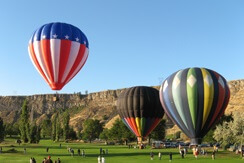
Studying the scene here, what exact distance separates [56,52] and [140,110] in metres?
28.1

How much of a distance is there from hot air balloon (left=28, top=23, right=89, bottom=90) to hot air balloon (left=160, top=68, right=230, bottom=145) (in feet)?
52.1

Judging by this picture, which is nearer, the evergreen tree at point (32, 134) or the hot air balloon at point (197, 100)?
the hot air balloon at point (197, 100)

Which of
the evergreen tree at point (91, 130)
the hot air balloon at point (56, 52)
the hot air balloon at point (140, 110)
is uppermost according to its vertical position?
the hot air balloon at point (56, 52)

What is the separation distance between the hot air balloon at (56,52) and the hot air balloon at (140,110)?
24698mm

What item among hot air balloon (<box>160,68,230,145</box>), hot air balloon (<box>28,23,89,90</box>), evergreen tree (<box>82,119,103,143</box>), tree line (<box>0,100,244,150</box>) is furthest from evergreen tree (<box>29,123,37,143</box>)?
hot air balloon (<box>160,68,230,145</box>)

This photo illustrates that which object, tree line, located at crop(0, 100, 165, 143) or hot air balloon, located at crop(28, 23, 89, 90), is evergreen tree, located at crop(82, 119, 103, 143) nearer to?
tree line, located at crop(0, 100, 165, 143)

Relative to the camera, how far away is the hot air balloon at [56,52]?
45.2m

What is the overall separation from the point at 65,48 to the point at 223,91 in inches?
953

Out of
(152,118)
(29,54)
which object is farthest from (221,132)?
(29,54)

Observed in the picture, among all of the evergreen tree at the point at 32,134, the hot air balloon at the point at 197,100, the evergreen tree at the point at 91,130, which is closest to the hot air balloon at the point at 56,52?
the hot air balloon at the point at 197,100

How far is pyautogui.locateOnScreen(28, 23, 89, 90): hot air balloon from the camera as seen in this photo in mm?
45250

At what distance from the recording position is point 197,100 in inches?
1898

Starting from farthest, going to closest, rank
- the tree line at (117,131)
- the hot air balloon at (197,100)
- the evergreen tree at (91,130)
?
the evergreen tree at (91,130) → the tree line at (117,131) → the hot air balloon at (197,100)

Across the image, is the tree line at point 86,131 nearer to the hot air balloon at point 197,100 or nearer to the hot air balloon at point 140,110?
the hot air balloon at point 140,110
